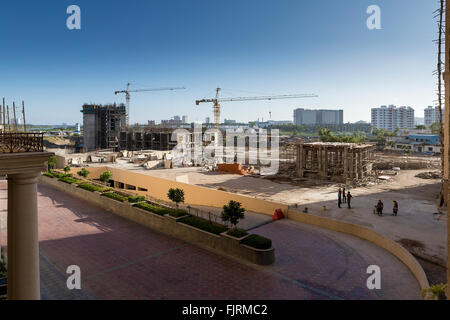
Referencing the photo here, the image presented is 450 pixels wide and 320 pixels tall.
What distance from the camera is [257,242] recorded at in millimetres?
12539

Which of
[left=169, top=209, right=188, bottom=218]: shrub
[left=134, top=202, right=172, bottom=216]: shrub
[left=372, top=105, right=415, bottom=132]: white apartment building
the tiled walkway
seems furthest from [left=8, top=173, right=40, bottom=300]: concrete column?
[left=372, top=105, right=415, bottom=132]: white apartment building

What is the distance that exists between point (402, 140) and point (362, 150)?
62.8 meters

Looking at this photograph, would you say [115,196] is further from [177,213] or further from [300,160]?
[300,160]

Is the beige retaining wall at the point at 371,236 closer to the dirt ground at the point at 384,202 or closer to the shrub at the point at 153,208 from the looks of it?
the dirt ground at the point at 384,202

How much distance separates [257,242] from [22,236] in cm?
844

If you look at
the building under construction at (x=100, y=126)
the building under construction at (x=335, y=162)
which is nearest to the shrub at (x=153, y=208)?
the building under construction at (x=335, y=162)

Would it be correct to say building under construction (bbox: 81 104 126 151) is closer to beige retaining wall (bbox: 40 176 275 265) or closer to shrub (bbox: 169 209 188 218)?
beige retaining wall (bbox: 40 176 275 265)

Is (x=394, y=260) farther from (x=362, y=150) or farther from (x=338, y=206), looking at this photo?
(x=362, y=150)

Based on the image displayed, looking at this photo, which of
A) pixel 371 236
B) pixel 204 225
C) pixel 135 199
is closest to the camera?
pixel 371 236

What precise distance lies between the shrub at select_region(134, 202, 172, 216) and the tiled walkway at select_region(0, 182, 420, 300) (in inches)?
50.5

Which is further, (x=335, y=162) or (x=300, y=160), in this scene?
(x=335, y=162)

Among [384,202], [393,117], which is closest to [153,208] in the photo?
[384,202]

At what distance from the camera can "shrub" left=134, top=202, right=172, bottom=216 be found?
17125mm
